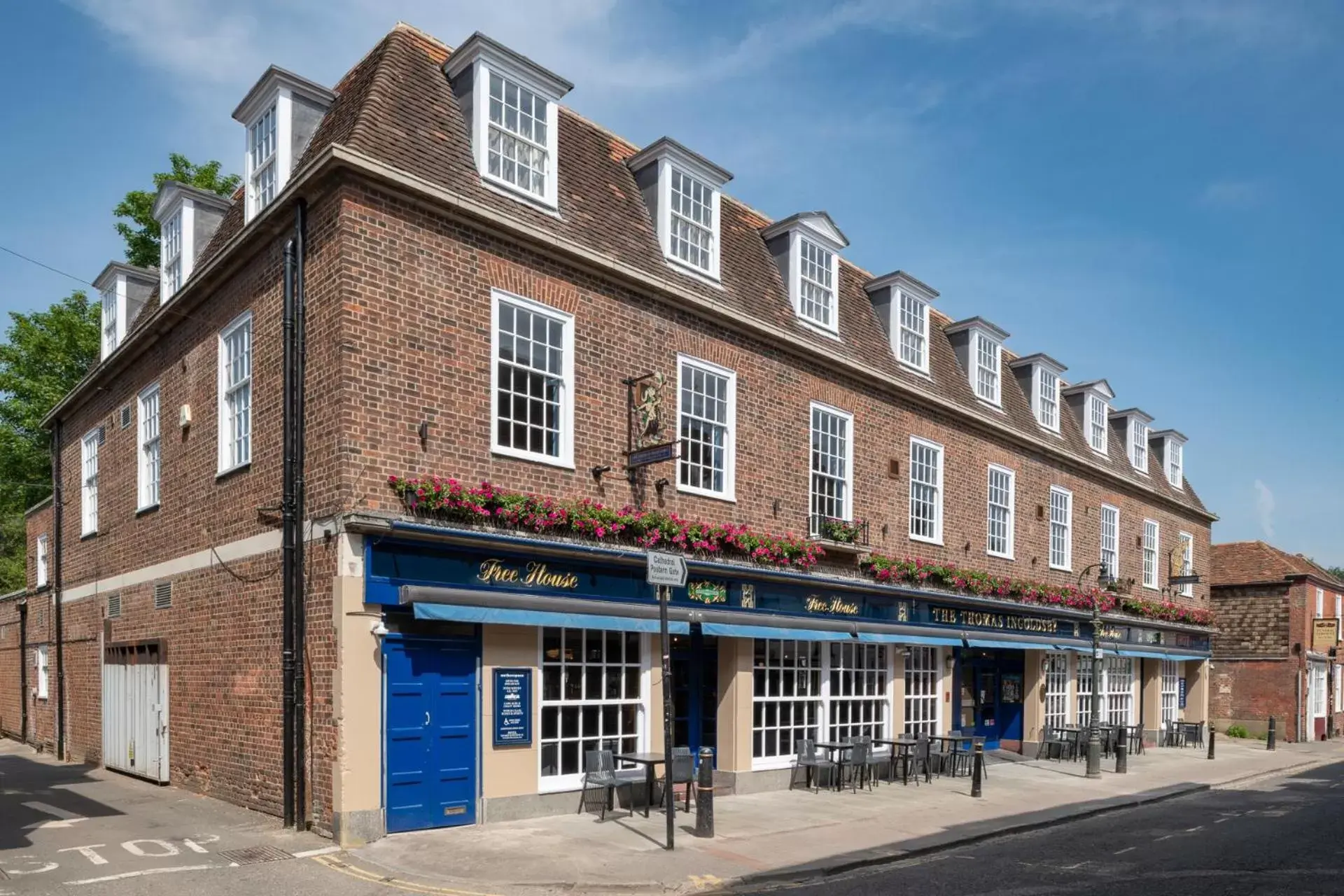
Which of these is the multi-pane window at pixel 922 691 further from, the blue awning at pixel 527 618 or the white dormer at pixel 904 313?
the blue awning at pixel 527 618

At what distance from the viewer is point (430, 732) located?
1241cm

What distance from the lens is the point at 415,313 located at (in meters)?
12.9

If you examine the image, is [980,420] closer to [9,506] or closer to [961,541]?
[961,541]

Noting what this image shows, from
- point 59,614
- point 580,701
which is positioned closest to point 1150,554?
point 580,701

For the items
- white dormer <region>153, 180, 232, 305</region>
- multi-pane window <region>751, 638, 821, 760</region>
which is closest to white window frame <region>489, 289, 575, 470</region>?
multi-pane window <region>751, 638, 821, 760</region>

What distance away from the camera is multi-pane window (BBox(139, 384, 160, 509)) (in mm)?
17719

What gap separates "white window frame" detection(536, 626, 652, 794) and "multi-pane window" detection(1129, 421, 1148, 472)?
2241 cm

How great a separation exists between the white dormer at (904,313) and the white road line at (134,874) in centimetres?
1554

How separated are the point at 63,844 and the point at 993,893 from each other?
31.7 ft

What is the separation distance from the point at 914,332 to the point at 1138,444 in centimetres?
1413

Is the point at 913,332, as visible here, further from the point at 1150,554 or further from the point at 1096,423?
the point at 1150,554

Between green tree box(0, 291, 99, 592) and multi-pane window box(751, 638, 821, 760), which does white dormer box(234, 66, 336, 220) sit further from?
green tree box(0, 291, 99, 592)

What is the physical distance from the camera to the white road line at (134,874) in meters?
10.0

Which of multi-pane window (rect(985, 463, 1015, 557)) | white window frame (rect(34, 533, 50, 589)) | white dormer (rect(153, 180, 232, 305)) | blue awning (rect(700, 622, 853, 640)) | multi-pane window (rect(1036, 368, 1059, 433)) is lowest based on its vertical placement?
blue awning (rect(700, 622, 853, 640))
